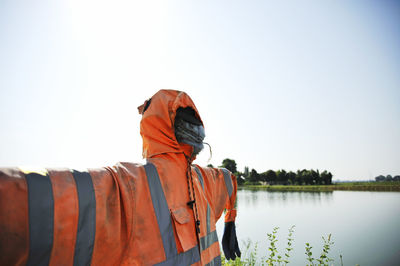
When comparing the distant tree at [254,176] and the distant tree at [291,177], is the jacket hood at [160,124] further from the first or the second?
the distant tree at [291,177]

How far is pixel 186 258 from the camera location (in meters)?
1.62

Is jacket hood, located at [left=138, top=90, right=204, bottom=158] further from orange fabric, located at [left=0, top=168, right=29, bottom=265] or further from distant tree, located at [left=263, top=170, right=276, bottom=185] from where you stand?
distant tree, located at [left=263, top=170, right=276, bottom=185]

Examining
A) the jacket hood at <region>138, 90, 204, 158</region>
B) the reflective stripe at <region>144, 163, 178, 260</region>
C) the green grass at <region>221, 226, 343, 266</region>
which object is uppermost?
the jacket hood at <region>138, 90, 204, 158</region>

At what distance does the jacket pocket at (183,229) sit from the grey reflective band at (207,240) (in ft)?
0.59

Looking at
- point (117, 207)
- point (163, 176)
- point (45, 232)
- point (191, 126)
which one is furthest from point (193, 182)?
point (45, 232)

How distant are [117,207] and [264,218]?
21.6 meters

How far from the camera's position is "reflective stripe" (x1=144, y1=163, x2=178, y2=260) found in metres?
1.52

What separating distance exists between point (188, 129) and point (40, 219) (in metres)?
1.29

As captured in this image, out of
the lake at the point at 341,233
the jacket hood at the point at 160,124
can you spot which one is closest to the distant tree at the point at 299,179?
the lake at the point at 341,233

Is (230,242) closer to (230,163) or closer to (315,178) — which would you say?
(230,163)

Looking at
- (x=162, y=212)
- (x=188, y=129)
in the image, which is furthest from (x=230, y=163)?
(x=162, y=212)

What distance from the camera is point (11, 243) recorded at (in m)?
0.91

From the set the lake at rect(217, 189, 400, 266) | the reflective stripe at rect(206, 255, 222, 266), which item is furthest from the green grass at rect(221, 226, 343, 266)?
the reflective stripe at rect(206, 255, 222, 266)

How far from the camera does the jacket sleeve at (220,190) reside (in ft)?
8.05
